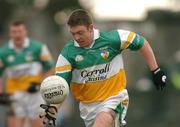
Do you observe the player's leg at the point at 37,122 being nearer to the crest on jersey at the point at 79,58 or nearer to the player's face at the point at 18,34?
the player's face at the point at 18,34

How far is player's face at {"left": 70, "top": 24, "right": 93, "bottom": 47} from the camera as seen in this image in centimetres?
1103

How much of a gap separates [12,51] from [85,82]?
4.23 meters

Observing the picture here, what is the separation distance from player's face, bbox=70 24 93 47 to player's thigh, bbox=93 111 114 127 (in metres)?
0.93

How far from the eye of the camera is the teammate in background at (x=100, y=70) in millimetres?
11352

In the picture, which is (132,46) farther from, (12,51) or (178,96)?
(178,96)

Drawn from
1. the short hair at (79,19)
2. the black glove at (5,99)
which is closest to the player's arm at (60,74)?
the short hair at (79,19)

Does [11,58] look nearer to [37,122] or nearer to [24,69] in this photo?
[24,69]

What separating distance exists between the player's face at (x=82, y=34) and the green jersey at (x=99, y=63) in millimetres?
143

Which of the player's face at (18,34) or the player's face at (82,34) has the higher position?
the player's face at (82,34)

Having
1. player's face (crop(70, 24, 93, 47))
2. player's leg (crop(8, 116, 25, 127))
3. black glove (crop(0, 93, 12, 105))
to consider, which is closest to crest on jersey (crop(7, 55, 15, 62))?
black glove (crop(0, 93, 12, 105))

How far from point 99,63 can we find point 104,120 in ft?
2.67

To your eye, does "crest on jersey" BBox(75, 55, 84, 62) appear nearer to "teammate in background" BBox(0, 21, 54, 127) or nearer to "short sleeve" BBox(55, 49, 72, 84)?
"short sleeve" BBox(55, 49, 72, 84)

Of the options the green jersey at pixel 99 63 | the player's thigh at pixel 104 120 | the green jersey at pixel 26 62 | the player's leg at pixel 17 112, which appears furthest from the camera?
the player's leg at pixel 17 112

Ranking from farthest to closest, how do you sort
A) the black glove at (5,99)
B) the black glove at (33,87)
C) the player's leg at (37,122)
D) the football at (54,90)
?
the black glove at (5,99), the black glove at (33,87), the player's leg at (37,122), the football at (54,90)
